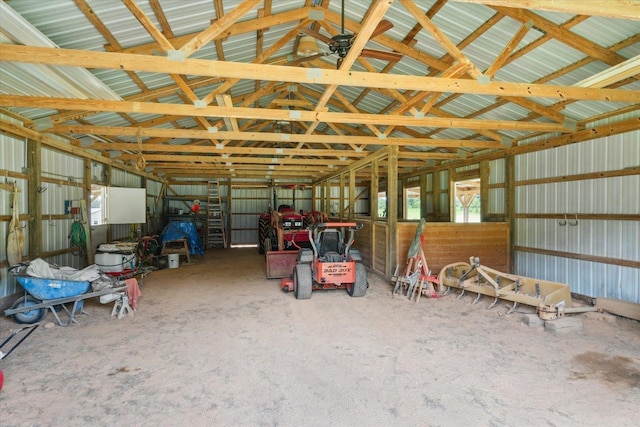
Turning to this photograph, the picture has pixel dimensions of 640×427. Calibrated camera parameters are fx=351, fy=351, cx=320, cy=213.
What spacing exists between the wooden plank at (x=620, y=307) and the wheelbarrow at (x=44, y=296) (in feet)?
22.3

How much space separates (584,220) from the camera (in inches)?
219

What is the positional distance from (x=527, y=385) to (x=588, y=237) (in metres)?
3.75

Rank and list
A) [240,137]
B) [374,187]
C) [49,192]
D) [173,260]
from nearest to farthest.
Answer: [49,192] → [240,137] → [374,187] → [173,260]

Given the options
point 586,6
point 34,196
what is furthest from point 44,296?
point 586,6

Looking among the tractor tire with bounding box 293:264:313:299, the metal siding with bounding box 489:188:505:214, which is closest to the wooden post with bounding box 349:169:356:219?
the metal siding with bounding box 489:188:505:214

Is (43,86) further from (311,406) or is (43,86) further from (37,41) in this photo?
(311,406)

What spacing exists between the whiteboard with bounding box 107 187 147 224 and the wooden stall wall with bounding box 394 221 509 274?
695 centimetres

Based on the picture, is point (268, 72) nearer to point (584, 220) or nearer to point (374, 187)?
point (374, 187)

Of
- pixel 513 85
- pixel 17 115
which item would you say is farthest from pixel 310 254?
pixel 17 115

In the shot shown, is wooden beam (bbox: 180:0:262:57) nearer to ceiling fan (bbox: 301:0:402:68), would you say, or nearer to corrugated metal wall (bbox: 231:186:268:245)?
ceiling fan (bbox: 301:0:402:68)

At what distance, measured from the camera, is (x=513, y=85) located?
397 centimetres

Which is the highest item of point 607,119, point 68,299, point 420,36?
point 420,36

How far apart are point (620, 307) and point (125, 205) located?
34.1ft

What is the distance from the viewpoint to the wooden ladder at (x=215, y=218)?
13250mm
